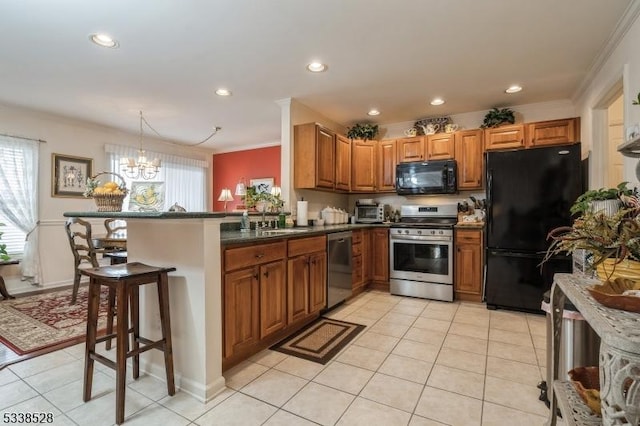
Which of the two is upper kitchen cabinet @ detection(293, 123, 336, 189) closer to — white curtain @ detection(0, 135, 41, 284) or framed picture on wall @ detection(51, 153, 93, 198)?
framed picture on wall @ detection(51, 153, 93, 198)

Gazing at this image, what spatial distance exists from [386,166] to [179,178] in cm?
421

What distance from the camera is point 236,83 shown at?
3393mm

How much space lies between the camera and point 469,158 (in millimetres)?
4113

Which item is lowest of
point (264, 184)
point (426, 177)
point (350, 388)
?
point (350, 388)

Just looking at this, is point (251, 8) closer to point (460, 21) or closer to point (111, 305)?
point (460, 21)

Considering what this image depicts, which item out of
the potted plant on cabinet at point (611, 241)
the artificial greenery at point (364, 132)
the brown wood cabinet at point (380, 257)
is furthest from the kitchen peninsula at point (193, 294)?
the artificial greenery at point (364, 132)

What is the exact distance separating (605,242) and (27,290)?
5949 millimetres

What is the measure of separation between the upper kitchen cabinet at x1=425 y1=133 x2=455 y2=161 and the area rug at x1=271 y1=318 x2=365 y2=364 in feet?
8.46

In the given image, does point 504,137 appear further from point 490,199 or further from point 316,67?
point 316,67

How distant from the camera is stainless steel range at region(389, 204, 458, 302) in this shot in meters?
3.76

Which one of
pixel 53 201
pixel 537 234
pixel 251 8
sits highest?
pixel 251 8

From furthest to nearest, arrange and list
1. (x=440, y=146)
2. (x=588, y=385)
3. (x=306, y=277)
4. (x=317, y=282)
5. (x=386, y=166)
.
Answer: (x=386, y=166)
(x=440, y=146)
(x=317, y=282)
(x=306, y=277)
(x=588, y=385)

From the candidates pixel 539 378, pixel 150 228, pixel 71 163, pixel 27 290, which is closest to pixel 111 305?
pixel 150 228

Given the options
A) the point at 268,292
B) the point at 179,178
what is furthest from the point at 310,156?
the point at 179,178
